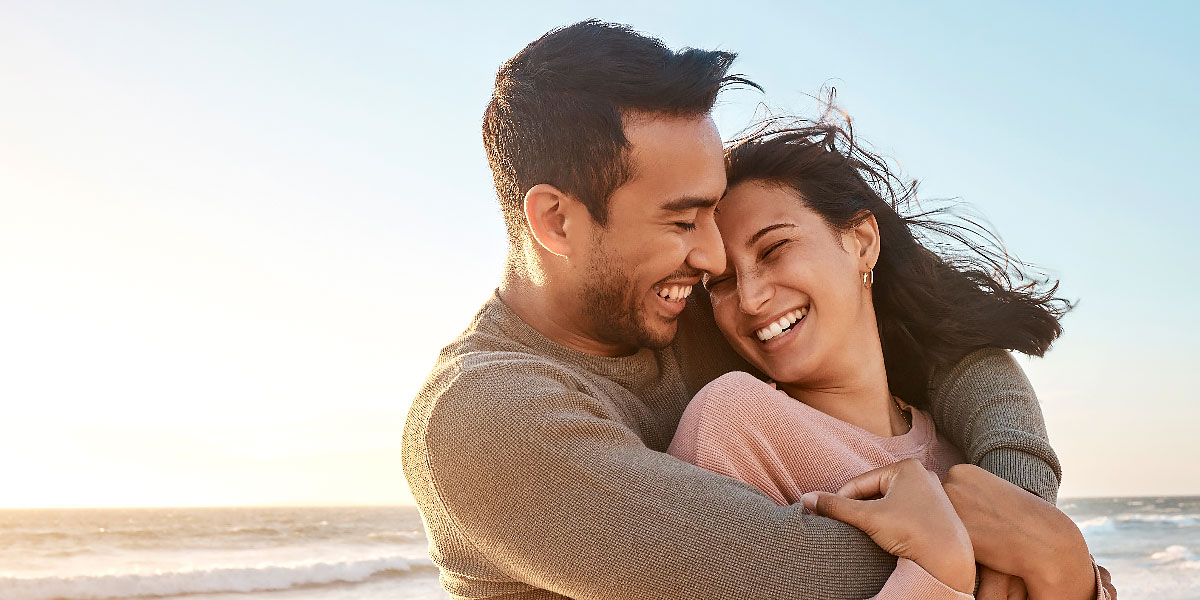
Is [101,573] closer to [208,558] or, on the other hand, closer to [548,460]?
[208,558]

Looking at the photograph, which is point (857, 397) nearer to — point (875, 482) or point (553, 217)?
point (875, 482)

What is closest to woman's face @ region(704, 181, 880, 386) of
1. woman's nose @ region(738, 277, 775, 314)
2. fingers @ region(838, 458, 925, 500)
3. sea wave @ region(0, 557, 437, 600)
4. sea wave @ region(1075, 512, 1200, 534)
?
woman's nose @ region(738, 277, 775, 314)

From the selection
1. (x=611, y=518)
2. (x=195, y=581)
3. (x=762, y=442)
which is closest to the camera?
(x=611, y=518)

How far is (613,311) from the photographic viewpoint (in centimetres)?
246

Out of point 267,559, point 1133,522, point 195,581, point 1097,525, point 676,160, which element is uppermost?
point 676,160

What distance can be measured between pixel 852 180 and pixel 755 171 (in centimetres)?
33

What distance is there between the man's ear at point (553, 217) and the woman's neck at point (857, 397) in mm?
668

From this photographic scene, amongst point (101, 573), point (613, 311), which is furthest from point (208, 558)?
point (613, 311)

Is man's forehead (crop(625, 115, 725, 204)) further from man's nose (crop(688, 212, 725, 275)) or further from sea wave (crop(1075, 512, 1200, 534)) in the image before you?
sea wave (crop(1075, 512, 1200, 534))

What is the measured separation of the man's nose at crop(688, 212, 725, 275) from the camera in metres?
2.39

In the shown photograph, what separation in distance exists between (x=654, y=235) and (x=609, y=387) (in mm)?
401

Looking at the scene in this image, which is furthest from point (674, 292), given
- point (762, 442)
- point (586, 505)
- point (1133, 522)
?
point (1133, 522)

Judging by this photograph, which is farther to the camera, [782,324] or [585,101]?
[585,101]

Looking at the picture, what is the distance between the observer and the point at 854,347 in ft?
8.25
